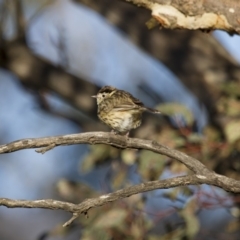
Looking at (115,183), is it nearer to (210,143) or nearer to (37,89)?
(210,143)

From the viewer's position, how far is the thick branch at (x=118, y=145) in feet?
10.5

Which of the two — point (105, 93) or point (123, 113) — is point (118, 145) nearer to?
point (123, 113)

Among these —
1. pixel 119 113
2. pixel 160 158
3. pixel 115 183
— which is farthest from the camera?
pixel 115 183

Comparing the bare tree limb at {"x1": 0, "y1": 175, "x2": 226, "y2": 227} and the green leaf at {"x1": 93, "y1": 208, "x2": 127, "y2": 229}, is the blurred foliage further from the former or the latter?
the bare tree limb at {"x1": 0, "y1": 175, "x2": 226, "y2": 227}

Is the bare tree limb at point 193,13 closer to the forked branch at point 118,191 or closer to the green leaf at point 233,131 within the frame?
the forked branch at point 118,191

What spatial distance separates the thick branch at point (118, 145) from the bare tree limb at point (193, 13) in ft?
2.04

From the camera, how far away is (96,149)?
531cm

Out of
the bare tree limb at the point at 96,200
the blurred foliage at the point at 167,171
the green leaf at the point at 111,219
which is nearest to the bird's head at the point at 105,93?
the blurred foliage at the point at 167,171

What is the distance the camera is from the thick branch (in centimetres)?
320

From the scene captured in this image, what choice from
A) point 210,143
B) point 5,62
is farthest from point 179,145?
Result: point 5,62

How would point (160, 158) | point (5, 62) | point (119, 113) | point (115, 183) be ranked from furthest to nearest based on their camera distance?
point (5, 62) → point (115, 183) → point (160, 158) → point (119, 113)

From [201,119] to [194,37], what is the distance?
65cm

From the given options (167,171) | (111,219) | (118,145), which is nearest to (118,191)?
(118,145)

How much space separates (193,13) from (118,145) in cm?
72
